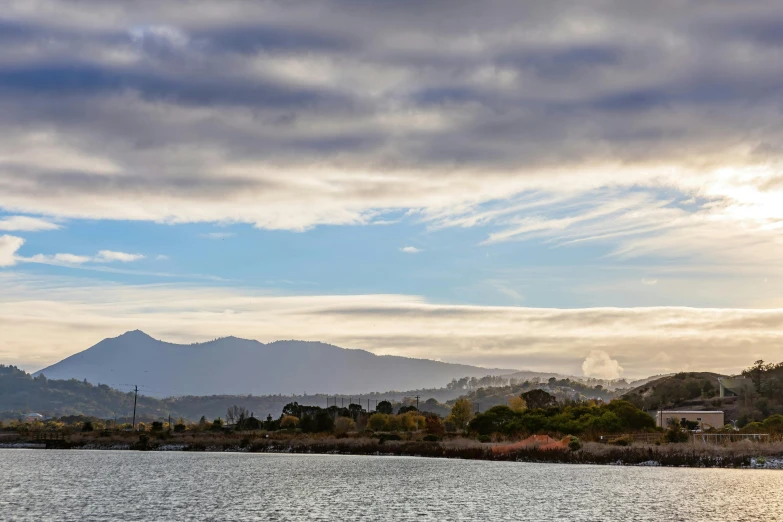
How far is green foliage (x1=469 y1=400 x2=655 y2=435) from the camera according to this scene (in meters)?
169

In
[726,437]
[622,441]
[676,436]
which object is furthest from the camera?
[622,441]

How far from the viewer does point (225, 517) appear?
7500 cm

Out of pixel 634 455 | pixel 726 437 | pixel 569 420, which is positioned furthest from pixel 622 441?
pixel 569 420

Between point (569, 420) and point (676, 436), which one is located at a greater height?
point (569, 420)

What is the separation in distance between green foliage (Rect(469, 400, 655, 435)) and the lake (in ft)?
80.5

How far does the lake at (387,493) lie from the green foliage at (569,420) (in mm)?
24551

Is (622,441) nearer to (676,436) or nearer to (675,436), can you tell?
(675,436)

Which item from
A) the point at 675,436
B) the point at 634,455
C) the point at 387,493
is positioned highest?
the point at 675,436

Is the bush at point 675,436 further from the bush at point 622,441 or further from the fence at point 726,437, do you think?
the bush at point 622,441

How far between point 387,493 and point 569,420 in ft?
279

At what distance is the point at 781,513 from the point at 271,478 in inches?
2599

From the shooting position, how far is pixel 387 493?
97.2 metres

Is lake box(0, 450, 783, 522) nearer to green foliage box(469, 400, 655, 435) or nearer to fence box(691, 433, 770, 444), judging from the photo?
fence box(691, 433, 770, 444)

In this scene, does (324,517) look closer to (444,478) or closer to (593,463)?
(444,478)
